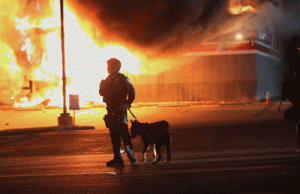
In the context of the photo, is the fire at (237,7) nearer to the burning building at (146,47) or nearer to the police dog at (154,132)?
the burning building at (146,47)

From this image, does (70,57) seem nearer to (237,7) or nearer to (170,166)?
(237,7)

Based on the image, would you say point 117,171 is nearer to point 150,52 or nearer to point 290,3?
point 150,52

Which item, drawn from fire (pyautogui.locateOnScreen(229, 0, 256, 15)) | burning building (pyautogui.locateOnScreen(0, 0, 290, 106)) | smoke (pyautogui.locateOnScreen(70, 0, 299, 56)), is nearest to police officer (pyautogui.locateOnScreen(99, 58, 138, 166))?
burning building (pyautogui.locateOnScreen(0, 0, 290, 106))

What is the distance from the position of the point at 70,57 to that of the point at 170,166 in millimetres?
24761

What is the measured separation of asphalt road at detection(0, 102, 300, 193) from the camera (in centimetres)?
651

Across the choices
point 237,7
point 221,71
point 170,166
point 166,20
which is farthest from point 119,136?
point 221,71

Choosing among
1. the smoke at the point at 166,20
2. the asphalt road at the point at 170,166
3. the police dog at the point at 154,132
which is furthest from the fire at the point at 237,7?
the police dog at the point at 154,132

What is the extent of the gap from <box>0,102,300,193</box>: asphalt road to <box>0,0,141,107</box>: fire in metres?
17.1

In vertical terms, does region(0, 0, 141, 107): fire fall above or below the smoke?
below

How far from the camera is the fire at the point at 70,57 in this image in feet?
103

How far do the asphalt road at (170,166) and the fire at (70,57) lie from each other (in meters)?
17.1

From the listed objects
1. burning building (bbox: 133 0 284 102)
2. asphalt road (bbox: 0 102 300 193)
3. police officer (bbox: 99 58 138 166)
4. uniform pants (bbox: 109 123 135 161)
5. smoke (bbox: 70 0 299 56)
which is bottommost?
asphalt road (bbox: 0 102 300 193)

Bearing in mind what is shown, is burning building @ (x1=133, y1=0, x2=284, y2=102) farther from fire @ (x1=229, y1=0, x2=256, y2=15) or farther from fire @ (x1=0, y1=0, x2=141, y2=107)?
fire @ (x1=0, y1=0, x2=141, y2=107)

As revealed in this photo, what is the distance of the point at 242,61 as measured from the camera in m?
35.1
